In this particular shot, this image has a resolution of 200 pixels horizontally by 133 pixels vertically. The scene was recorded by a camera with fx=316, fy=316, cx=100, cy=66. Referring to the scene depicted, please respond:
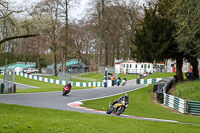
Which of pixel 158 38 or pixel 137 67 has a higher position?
pixel 158 38

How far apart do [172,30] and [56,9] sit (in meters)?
29.1

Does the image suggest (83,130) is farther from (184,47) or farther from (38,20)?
(184,47)

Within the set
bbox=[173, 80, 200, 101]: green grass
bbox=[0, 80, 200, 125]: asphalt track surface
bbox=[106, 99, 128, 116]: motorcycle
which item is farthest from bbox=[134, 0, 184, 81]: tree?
bbox=[106, 99, 128, 116]: motorcycle

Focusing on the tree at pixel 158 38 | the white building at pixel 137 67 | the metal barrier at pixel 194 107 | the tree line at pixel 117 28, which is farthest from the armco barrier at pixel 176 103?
the white building at pixel 137 67

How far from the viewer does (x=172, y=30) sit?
31.3 m

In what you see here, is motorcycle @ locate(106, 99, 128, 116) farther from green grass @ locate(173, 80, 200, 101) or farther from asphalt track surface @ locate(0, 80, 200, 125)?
green grass @ locate(173, 80, 200, 101)

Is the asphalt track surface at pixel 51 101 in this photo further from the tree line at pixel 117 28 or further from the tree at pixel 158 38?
the tree at pixel 158 38

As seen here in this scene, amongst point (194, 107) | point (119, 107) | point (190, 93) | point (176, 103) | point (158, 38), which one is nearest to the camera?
point (119, 107)

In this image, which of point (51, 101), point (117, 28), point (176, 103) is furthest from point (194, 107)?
point (117, 28)

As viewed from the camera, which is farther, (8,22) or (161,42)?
(161,42)

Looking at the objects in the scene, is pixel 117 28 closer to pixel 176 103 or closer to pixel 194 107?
pixel 176 103

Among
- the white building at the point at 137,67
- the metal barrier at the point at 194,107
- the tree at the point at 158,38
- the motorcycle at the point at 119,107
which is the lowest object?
the metal barrier at the point at 194,107

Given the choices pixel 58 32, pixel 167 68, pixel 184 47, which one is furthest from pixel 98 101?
pixel 167 68

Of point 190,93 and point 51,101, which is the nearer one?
point 190,93
